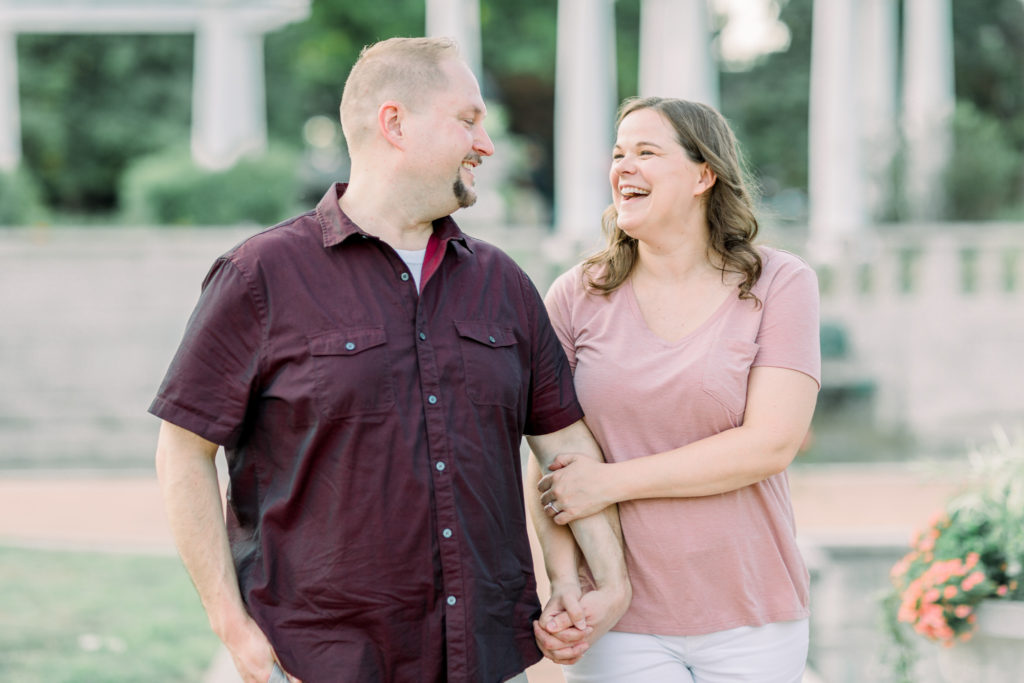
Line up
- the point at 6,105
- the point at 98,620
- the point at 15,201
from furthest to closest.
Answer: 1. the point at 6,105
2. the point at 15,201
3. the point at 98,620

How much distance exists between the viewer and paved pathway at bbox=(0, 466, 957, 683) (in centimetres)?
850

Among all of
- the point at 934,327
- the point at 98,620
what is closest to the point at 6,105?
the point at 934,327

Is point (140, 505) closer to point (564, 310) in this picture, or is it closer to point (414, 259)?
point (564, 310)

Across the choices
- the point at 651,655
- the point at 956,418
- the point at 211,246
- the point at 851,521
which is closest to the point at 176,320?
the point at 211,246

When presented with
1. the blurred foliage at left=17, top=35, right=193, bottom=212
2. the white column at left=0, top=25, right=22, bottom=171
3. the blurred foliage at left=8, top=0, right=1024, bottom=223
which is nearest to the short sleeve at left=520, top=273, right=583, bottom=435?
the white column at left=0, top=25, right=22, bottom=171

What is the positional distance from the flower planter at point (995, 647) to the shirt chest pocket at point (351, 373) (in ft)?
8.32

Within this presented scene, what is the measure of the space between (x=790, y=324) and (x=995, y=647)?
6.25ft

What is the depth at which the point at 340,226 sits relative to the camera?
250cm

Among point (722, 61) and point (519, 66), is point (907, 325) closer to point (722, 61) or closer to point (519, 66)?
point (519, 66)

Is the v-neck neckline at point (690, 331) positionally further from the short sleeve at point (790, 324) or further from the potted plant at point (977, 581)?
the potted plant at point (977, 581)

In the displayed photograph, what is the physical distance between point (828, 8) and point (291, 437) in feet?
54.6

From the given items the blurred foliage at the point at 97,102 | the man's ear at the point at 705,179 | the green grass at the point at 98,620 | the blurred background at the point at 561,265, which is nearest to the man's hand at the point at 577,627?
the man's ear at the point at 705,179

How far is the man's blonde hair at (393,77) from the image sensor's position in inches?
99.0

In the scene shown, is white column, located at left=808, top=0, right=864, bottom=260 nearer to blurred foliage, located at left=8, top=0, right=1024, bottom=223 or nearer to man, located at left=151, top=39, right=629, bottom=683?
blurred foliage, located at left=8, top=0, right=1024, bottom=223
